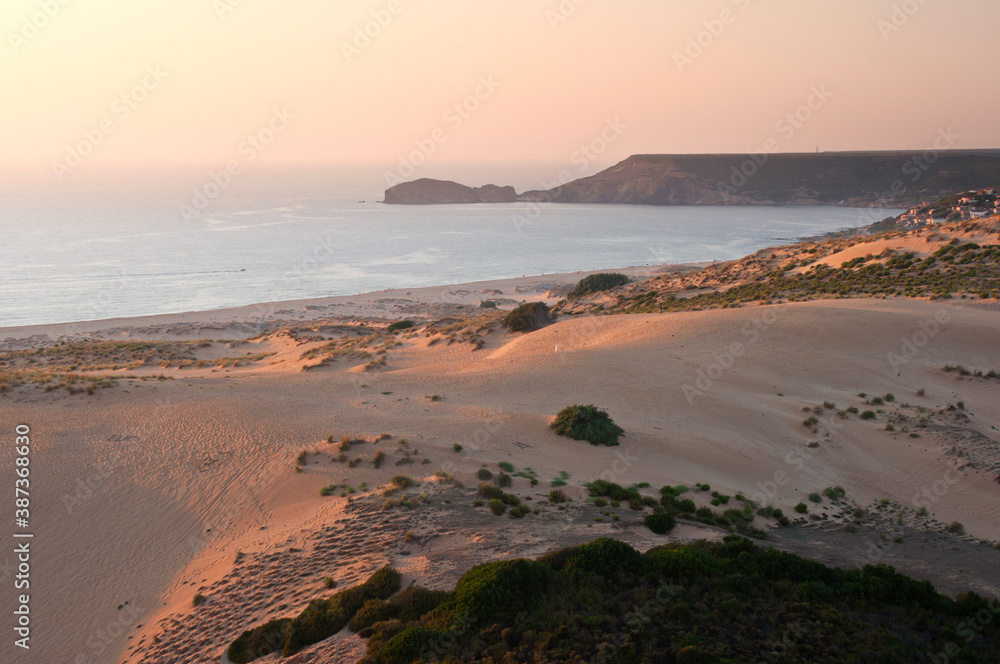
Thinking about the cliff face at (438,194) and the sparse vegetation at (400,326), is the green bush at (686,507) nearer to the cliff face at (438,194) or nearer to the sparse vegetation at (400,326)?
the sparse vegetation at (400,326)

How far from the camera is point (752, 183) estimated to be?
154 m

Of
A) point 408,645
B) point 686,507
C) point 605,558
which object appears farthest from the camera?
point 686,507

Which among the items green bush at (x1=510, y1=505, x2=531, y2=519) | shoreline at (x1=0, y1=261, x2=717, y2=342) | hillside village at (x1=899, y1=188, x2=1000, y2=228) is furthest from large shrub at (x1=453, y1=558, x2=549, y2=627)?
hillside village at (x1=899, y1=188, x2=1000, y2=228)

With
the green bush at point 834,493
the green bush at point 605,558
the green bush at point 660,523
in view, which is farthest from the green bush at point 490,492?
the green bush at point 834,493

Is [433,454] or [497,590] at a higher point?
[497,590]

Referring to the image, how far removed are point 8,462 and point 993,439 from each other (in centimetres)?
2314

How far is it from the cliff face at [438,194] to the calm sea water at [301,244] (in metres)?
7.17

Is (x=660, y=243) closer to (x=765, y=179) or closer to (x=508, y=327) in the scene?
(x=508, y=327)

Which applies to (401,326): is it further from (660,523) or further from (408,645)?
(408,645)

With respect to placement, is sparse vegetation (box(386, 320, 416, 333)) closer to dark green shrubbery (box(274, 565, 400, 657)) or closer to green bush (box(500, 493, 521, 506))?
green bush (box(500, 493, 521, 506))

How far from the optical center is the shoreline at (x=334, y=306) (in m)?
43.8

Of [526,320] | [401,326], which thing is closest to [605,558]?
[526,320]


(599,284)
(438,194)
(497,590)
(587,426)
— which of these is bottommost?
(587,426)

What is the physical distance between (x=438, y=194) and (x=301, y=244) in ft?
220
